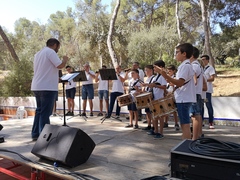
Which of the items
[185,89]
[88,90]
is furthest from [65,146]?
[88,90]

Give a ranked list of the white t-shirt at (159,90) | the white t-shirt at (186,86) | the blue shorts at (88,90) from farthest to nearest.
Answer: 1. the blue shorts at (88,90)
2. the white t-shirt at (159,90)
3. the white t-shirt at (186,86)

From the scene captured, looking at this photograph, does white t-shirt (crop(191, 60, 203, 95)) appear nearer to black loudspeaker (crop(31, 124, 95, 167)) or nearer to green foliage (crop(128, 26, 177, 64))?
black loudspeaker (crop(31, 124, 95, 167))

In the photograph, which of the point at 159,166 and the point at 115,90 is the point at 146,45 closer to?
the point at 115,90

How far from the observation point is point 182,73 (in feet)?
10.9

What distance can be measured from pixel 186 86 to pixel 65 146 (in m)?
1.80

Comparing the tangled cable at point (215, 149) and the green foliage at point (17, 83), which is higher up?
the green foliage at point (17, 83)

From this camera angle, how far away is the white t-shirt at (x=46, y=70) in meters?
4.08

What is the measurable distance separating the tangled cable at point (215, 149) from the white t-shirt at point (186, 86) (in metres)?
1.01

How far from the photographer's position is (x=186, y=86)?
3477mm

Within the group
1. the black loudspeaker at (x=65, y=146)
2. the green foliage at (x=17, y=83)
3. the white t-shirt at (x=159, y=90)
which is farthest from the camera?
the green foliage at (x=17, y=83)

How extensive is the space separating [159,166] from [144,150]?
770 millimetres

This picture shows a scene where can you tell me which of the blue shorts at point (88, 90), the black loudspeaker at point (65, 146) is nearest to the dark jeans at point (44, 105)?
the black loudspeaker at point (65, 146)

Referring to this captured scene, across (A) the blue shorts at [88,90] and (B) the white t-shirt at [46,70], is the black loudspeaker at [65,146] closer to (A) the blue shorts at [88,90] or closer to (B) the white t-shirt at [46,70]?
(B) the white t-shirt at [46,70]

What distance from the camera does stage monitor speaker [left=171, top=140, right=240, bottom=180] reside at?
2.05m
